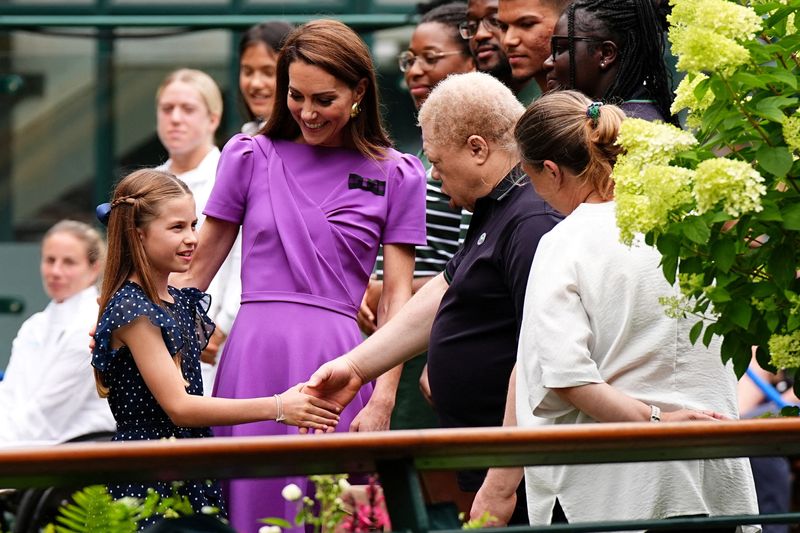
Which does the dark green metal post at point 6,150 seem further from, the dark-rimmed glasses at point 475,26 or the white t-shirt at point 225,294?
the dark-rimmed glasses at point 475,26

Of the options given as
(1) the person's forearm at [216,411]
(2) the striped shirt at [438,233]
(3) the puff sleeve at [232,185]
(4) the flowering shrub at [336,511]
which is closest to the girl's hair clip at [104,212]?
(3) the puff sleeve at [232,185]

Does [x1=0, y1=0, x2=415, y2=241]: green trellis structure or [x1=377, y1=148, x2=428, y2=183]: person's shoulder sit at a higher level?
[x1=0, y1=0, x2=415, y2=241]: green trellis structure

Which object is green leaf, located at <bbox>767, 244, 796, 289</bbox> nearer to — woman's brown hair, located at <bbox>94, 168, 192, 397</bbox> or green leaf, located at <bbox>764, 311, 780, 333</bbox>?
green leaf, located at <bbox>764, 311, 780, 333</bbox>

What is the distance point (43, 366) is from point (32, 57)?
9.23 feet

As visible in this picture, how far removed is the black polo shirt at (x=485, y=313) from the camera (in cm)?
422

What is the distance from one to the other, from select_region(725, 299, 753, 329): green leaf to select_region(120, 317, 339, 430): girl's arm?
1.41 meters

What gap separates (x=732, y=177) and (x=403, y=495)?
983mm

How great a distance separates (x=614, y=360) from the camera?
3.79 m

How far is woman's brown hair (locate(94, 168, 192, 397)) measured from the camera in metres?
4.31

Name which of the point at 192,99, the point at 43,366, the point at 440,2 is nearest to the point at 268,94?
the point at 192,99

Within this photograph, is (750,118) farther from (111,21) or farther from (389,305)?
(111,21)

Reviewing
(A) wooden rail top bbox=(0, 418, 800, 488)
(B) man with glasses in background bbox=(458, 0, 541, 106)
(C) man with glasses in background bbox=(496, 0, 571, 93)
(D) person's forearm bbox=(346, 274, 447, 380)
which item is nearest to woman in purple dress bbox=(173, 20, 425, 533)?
(D) person's forearm bbox=(346, 274, 447, 380)

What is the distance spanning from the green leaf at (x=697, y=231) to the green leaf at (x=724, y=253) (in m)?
0.08

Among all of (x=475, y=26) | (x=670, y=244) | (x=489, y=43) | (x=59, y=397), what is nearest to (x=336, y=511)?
(x=670, y=244)
